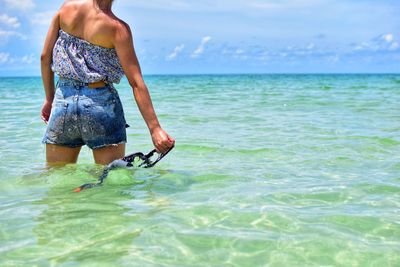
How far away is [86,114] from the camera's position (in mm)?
3814

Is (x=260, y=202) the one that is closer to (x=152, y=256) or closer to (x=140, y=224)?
(x=140, y=224)

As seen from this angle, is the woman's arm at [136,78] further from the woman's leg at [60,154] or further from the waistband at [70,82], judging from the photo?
the woman's leg at [60,154]

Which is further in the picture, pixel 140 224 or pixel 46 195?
pixel 46 195

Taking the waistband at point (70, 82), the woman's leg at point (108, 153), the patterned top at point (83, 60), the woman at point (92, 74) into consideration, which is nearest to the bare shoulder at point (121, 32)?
the woman at point (92, 74)

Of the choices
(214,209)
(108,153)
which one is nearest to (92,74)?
(108,153)

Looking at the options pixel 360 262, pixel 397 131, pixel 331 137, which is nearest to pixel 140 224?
pixel 360 262

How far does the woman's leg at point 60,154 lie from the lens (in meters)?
4.14

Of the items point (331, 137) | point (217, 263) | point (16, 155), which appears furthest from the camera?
point (331, 137)

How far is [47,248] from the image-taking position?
2812 millimetres

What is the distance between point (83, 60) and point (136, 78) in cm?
41

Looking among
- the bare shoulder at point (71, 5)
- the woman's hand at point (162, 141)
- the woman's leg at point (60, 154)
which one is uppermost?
the bare shoulder at point (71, 5)

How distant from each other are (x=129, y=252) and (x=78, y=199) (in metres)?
1.22

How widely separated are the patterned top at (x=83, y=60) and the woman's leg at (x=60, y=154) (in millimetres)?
619

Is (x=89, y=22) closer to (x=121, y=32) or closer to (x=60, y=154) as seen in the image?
(x=121, y=32)
